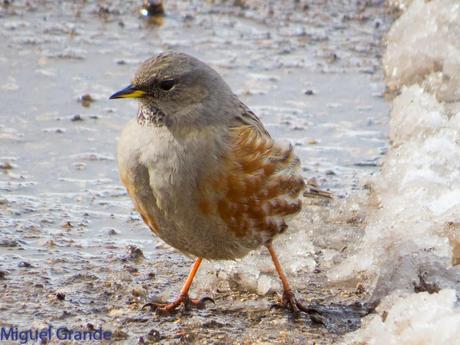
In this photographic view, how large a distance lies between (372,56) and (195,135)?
464 centimetres

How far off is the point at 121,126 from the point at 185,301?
2.67 metres

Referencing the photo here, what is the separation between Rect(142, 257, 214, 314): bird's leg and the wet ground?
71 millimetres

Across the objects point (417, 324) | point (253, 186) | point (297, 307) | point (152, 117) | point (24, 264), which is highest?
point (152, 117)

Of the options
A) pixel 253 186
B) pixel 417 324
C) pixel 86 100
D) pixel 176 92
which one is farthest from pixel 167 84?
pixel 86 100

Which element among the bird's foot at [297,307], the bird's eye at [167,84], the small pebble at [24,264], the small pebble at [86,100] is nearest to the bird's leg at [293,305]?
the bird's foot at [297,307]

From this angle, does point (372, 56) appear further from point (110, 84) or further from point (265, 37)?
point (110, 84)

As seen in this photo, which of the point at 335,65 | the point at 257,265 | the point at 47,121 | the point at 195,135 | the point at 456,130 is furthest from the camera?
the point at 335,65

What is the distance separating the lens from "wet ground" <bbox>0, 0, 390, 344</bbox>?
600 centimetres

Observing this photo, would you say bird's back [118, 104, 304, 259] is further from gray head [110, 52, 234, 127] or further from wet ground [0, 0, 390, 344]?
wet ground [0, 0, 390, 344]

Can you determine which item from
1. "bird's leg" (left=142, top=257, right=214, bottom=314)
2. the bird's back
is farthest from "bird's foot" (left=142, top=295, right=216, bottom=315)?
the bird's back

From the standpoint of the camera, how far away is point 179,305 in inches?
240

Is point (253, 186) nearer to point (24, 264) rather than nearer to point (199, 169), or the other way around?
point (199, 169)

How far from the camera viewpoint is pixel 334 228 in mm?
7262

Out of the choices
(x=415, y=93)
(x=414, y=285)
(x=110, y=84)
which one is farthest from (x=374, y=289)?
(x=110, y=84)
